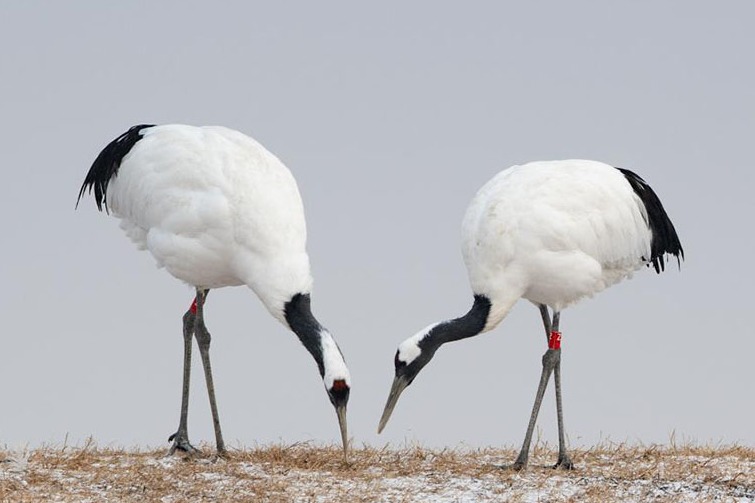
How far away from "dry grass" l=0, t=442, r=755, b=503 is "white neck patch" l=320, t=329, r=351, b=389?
2.59ft

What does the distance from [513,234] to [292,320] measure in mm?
1914

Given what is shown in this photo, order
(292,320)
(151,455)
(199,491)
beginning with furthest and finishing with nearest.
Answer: (151,455) → (292,320) → (199,491)

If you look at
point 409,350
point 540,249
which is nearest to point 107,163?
point 409,350

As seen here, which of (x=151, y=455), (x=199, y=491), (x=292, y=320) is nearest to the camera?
(x=199, y=491)

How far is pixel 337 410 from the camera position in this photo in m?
10.2

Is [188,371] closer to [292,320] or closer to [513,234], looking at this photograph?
[292,320]

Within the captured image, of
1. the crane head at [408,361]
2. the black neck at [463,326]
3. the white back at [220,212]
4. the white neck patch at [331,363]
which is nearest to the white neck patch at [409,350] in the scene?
the crane head at [408,361]

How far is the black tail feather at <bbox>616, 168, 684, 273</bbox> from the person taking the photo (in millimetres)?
11656

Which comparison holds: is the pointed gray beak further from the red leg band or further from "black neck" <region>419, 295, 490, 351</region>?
the red leg band

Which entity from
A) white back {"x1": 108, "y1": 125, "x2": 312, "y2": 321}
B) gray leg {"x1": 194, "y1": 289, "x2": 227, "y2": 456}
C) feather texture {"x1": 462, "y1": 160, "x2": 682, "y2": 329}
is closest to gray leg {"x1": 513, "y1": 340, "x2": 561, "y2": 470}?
feather texture {"x1": 462, "y1": 160, "x2": 682, "y2": 329}

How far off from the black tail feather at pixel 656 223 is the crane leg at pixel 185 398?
4.08 m

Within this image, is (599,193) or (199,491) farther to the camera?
(599,193)

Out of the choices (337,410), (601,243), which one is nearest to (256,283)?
(337,410)

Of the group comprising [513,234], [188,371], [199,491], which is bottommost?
[199,491]
